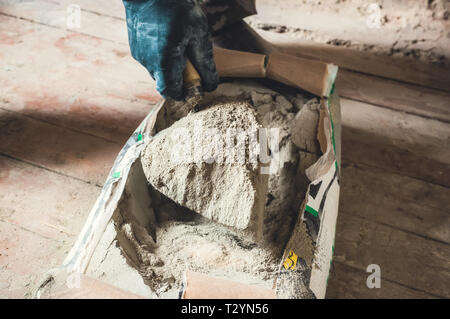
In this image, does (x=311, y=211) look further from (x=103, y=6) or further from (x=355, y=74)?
(x=103, y=6)

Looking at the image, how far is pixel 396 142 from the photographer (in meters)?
1.53

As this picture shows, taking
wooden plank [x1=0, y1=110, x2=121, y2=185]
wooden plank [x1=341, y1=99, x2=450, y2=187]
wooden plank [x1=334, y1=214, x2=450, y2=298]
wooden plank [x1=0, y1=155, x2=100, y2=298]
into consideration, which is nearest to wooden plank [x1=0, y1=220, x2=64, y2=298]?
wooden plank [x1=0, y1=155, x2=100, y2=298]

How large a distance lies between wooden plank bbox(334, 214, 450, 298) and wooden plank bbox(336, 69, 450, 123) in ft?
2.04

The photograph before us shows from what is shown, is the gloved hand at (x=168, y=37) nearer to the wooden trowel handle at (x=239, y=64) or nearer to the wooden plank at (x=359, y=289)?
the wooden trowel handle at (x=239, y=64)

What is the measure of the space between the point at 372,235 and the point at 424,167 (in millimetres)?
386

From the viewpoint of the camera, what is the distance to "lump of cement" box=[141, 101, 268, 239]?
95 cm

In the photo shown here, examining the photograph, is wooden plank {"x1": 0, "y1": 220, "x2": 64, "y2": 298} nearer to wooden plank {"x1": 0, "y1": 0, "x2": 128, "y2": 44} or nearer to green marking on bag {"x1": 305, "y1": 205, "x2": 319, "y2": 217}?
green marking on bag {"x1": 305, "y1": 205, "x2": 319, "y2": 217}

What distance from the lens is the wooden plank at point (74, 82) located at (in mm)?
1586

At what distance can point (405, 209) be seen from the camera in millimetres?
1315

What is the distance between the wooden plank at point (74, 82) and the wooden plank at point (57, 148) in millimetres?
39

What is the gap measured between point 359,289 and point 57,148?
3.59 ft

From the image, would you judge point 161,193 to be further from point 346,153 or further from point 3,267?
point 346,153

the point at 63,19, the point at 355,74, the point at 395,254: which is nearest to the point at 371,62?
the point at 355,74
